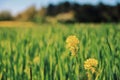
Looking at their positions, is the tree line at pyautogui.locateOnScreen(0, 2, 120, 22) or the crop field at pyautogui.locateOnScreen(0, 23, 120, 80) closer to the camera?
the crop field at pyautogui.locateOnScreen(0, 23, 120, 80)

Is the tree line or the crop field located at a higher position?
the crop field

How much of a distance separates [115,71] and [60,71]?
31 cm

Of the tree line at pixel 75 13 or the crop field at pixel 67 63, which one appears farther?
the tree line at pixel 75 13

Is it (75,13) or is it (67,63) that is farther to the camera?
(75,13)

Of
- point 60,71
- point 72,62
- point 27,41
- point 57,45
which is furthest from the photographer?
point 27,41

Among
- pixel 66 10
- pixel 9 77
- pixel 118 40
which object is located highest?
pixel 118 40

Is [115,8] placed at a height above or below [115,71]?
below

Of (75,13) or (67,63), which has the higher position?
(67,63)

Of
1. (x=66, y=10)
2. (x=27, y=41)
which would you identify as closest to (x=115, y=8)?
(x=66, y=10)

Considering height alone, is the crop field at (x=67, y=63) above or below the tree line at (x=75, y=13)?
above

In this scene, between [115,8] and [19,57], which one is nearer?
[19,57]

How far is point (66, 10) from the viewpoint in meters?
34.7

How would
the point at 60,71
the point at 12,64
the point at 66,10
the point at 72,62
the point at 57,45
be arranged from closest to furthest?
the point at 60,71 < the point at 72,62 < the point at 12,64 < the point at 57,45 < the point at 66,10

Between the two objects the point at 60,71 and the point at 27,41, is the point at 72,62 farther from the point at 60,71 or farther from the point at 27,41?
the point at 27,41
